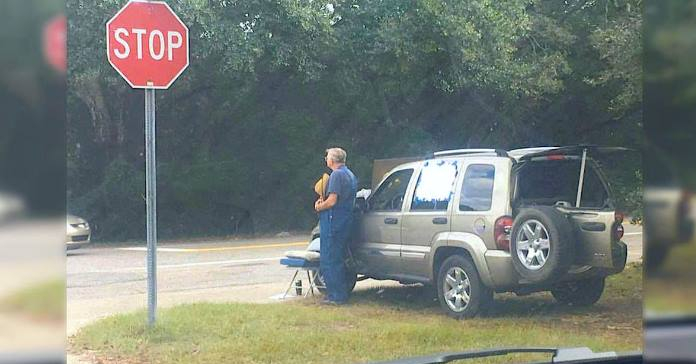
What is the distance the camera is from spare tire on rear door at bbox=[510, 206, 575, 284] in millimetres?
4355

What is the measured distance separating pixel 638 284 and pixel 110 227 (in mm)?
3036

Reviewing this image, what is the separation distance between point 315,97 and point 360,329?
1.24 m

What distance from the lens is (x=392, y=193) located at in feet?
14.0

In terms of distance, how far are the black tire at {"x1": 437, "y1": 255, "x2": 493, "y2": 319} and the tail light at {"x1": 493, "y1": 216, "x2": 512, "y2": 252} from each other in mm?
188

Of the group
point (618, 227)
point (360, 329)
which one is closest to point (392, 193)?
point (360, 329)

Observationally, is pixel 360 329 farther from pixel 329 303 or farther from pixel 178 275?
pixel 178 275

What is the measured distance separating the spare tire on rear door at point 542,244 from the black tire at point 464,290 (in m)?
0.23

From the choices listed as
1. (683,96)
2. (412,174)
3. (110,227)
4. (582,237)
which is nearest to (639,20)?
(683,96)

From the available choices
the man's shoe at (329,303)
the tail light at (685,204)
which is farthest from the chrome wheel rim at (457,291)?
the tail light at (685,204)

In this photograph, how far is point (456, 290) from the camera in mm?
4355

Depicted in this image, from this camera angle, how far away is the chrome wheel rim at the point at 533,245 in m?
4.36

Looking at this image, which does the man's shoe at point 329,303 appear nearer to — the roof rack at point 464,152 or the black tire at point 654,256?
the roof rack at point 464,152

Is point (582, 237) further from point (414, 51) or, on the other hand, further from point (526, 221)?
point (414, 51)

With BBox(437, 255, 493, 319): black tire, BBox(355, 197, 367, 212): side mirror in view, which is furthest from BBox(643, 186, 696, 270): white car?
BBox(355, 197, 367, 212): side mirror
